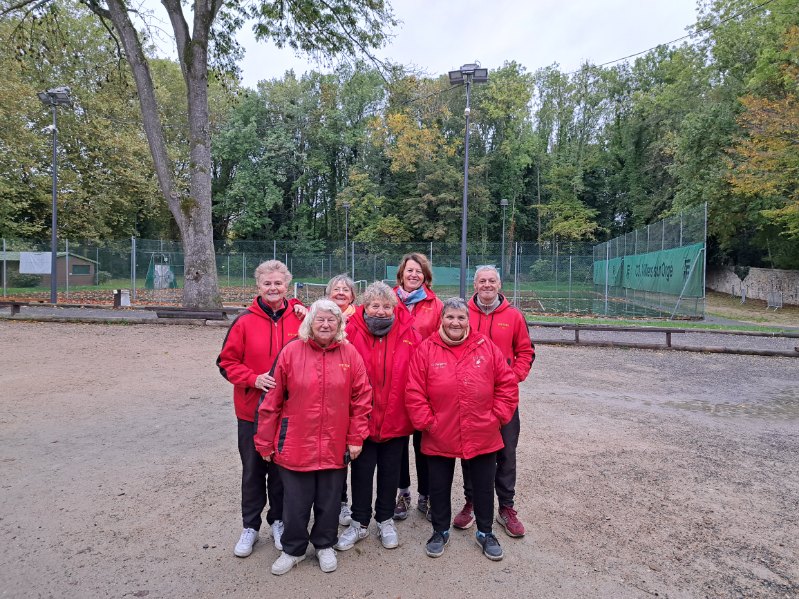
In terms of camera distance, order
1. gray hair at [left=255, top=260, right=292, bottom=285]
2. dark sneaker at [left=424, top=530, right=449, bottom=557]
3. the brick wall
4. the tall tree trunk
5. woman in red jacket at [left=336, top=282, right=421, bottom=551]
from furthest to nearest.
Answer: the brick wall, the tall tree trunk, gray hair at [left=255, top=260, right=292, bottom=285], woman in red jacket at [left=336, top=282, right=421, bottom=551], dark sneaker at [left=424, top=530, right=449, bottom=557]

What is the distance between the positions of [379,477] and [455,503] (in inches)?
31.3

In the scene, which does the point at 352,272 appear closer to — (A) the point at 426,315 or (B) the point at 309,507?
(A) the point at 426,315

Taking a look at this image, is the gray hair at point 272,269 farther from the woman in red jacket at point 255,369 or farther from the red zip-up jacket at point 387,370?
the red zip-up jacket at point 387,370

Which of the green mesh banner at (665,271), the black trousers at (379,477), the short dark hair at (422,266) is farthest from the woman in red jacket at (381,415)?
the green mesh banner at (665,271)

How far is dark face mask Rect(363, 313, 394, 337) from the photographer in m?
2.98

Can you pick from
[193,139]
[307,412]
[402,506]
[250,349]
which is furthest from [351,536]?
[193,139]

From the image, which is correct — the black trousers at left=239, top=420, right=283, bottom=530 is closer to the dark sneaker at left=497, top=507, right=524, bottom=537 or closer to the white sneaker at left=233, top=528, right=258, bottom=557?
the white sneaker at left=233, top=528, right=258, bottom=557

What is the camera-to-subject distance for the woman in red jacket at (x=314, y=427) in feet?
8.80

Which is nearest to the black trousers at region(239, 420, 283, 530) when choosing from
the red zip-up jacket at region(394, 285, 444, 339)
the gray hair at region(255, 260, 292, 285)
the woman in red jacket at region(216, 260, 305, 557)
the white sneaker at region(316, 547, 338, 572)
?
the woman in red jacket at region(216, 260, 305, 557)

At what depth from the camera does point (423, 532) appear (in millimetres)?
3127

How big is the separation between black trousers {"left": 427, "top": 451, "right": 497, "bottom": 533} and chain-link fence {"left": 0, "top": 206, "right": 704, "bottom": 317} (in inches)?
599

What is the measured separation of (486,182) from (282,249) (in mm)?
18199

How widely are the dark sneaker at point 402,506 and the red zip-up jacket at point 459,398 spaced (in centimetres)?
66

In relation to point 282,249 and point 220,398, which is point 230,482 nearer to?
point 220,398
